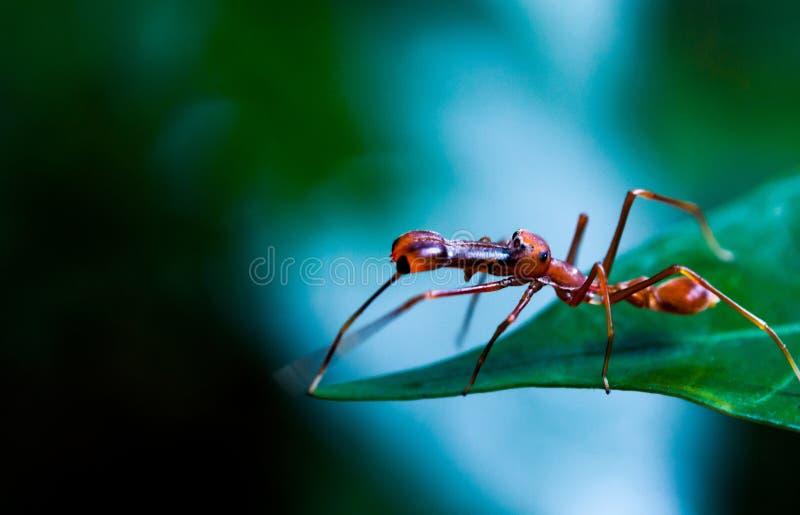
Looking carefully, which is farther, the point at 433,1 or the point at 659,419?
the point at 433,1

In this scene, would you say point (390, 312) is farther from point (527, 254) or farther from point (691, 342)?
point (691, 342)

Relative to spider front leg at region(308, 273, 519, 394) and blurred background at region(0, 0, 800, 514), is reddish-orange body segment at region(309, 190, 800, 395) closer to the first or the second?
spider front leg at region(308, 273, 519, 394)

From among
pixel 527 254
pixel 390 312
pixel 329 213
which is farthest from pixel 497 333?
pixel 329 213

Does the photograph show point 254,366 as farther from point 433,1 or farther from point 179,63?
point 433,1

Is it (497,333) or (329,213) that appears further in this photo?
(329,213)

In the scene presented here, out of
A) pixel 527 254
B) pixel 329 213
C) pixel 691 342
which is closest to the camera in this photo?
pixel 691 342

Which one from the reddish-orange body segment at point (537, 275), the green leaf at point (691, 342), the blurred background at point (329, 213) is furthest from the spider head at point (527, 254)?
the blurred background at point (329, 213)

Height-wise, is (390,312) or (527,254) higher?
(527,254)

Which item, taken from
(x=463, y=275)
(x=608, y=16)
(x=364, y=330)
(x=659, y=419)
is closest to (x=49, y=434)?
(x=364, y=330)
